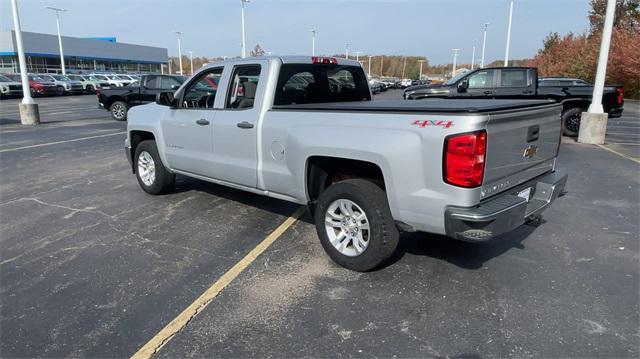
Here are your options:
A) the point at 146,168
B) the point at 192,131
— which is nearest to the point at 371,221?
the point at 192,131

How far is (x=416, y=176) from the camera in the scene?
3447 mm

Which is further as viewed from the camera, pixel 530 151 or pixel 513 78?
pixel 513 78

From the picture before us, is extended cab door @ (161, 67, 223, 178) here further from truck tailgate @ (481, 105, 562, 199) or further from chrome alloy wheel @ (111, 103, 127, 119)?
chrome alloy wheel @ (111, 103, 127, 119)

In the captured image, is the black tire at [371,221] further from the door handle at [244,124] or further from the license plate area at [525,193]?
the door handle at [244,124]

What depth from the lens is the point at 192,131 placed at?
Result: 5520 millimetres

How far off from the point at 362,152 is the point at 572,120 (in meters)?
11.2

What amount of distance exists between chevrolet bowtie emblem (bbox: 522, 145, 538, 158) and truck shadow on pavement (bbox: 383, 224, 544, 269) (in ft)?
2.29

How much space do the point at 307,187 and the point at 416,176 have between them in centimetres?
125

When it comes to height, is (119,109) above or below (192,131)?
below

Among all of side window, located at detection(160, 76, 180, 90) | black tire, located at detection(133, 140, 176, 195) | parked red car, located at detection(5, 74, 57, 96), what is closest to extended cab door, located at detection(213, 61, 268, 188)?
black tire, located at detection(133, 140, 176, 195)

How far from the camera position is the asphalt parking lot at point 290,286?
9.84ft

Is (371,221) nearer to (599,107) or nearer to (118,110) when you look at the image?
(599,107)

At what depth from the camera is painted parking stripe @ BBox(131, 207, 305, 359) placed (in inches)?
116

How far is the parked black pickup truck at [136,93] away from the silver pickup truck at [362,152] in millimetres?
11088
